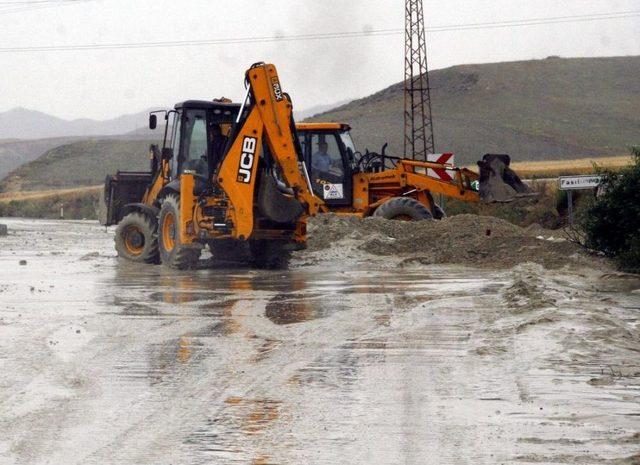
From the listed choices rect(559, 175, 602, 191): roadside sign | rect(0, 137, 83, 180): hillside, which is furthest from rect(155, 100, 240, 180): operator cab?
rect(0, 137, 83, 180): hillside

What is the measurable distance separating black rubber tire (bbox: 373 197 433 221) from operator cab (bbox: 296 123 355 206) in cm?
129

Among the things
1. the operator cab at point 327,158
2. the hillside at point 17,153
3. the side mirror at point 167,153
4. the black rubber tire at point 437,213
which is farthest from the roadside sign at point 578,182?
the hillside at point 17,153

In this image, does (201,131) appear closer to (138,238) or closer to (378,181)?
(138,238)

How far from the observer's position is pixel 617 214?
838 inches

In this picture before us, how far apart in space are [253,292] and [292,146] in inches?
195

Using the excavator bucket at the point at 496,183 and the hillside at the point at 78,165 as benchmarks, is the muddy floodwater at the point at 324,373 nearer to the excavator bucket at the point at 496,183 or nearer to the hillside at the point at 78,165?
the excavator bucket at the point at 496,183

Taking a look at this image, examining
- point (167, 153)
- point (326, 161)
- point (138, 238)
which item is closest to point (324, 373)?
point (167, 153)

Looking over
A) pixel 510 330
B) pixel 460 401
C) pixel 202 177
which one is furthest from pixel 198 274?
pixel 460 401

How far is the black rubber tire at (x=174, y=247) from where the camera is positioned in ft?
72.2

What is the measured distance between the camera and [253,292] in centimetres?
1767

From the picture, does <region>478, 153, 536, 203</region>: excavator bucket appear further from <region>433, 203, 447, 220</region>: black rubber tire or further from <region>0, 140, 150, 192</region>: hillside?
<region>0, 140, 150, 192</region>: hillside

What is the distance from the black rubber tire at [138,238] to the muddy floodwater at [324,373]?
517 cm

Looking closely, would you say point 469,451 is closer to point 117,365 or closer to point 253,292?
point 117,365

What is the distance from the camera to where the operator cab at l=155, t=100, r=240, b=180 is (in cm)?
2259
